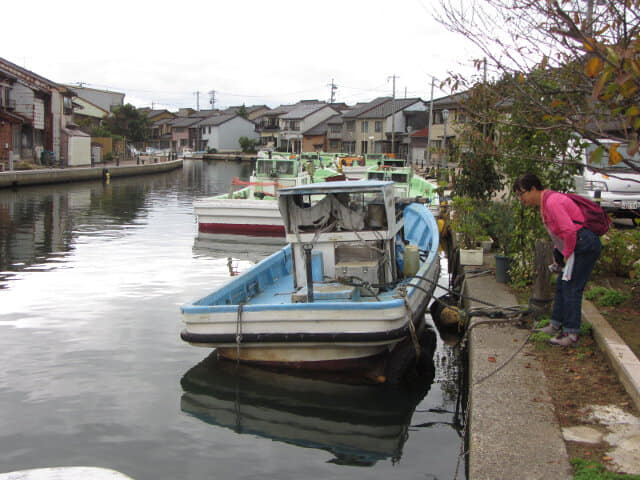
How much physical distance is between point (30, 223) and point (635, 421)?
21482 mm

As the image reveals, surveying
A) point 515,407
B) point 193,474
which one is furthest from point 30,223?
point 515,407

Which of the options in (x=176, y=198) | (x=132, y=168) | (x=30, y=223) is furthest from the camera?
(x=132, y=168)

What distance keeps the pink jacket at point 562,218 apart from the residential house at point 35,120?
36.6 meters

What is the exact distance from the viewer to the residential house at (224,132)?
94938 millimetres

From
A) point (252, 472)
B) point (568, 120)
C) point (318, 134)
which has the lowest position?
point (252, 472)

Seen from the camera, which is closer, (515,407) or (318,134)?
(515,407)

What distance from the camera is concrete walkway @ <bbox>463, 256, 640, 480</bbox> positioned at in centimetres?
415

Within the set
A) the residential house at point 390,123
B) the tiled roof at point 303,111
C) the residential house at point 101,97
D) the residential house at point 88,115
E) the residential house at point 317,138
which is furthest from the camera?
the residential house at point 101,97

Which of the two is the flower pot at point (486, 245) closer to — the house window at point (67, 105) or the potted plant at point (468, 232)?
the potted plant at point (468, 232)

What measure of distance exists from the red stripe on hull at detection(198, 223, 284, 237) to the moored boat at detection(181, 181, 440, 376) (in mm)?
9415

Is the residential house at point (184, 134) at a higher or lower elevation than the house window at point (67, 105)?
higher

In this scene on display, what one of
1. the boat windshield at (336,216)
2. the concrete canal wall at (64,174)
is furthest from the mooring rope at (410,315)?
the concrete canal wall at (64,174)

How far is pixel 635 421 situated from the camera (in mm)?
4660

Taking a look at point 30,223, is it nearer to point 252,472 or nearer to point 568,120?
point 252,472
